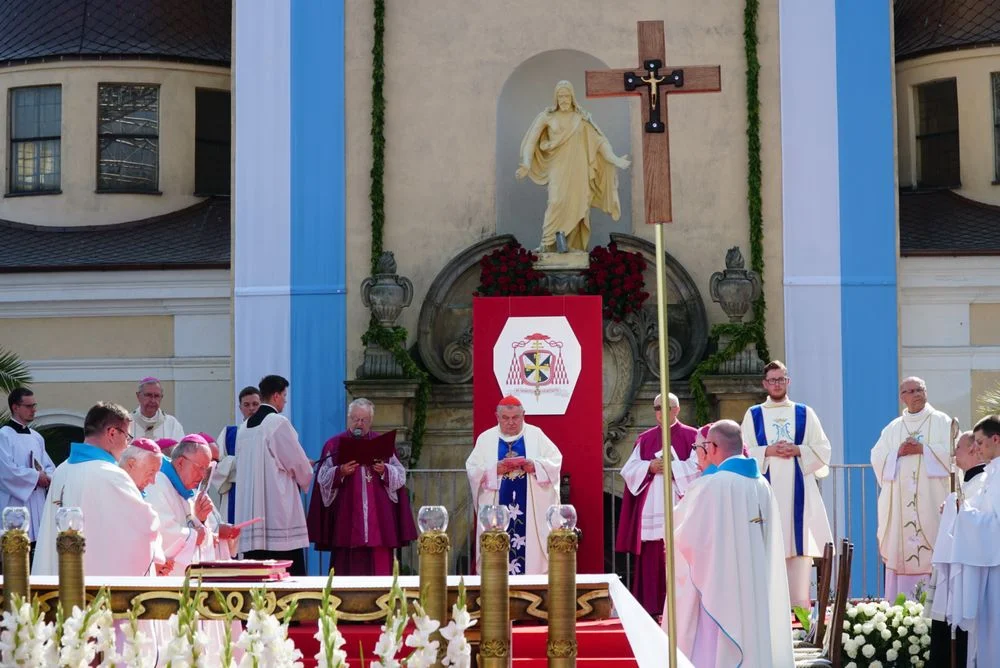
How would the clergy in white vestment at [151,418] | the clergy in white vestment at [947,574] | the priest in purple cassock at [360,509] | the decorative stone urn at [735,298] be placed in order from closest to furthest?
the clergy in white vestment at [947,574] < the priest in purple cassock at [360,509] < the clergy in white vestment at [151,418] < the decorative stone urn at [735,298]

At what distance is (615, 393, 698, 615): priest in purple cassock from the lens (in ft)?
41.5

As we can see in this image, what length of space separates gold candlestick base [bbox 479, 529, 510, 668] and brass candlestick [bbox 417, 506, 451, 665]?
5.3 inches

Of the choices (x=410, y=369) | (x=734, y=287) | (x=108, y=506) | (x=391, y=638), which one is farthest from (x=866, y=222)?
(x=391, y=638)

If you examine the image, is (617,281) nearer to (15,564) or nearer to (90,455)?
(90,455)

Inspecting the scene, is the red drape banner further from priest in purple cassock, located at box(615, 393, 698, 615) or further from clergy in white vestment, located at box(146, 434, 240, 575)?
clergy in white vestment, located at box(146, 434, 240, 575)

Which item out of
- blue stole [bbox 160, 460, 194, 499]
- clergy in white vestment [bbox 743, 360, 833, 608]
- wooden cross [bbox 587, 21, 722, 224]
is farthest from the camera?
clergy in white vestment [bbox 743, 360, 833, 608]

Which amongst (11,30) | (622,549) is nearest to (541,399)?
(622,549)

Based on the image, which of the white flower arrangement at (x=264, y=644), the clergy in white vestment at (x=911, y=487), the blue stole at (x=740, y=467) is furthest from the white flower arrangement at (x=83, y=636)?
the clergy in white vestment at (x=911, y=487)

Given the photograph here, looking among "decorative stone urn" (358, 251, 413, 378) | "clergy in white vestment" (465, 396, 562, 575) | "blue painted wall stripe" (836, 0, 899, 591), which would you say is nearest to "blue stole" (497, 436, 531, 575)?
"clergy in white vestment" (465, 396, 562, 575)

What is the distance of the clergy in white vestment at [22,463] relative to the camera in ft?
42.8

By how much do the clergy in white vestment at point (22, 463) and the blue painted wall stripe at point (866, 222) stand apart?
7778 mm

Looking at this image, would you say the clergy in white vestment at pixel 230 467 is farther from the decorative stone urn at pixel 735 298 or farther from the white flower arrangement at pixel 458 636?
the white flower arrangement at pixel 458 636

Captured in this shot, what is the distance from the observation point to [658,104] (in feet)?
27.1

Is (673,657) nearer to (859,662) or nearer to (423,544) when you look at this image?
(423,544)
